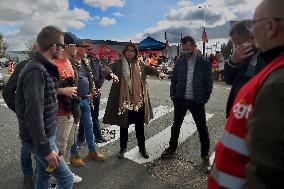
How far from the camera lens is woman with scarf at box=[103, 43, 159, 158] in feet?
17.1

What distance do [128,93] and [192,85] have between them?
1.06 metres

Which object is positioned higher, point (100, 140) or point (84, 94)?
point (84, 94)

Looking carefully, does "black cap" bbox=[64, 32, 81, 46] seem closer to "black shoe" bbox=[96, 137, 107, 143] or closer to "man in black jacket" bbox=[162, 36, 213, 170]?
"man in black jacket" bbox=[162, 36, 213, 170]

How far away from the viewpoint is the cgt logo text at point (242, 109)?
1.37 m

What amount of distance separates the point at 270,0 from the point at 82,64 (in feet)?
13.2

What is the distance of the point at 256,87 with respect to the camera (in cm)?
134

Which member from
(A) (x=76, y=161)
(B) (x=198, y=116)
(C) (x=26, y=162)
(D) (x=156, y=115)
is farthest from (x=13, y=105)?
(D) (x=156, y=115)

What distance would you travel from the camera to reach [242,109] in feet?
4.58

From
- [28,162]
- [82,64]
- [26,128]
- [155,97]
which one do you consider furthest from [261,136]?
[155,97]

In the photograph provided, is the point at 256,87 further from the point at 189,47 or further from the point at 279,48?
the point at 189,47

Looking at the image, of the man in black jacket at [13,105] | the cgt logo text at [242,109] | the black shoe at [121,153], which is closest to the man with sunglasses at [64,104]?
the man in black jacket at [13,105]

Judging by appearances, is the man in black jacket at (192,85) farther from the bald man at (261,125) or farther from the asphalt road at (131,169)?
the bald man at (261,125)

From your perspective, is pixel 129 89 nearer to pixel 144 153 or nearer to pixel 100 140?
pixel 144 153

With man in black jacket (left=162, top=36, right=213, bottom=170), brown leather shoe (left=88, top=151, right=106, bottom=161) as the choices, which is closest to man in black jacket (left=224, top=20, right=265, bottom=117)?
man in black jacket (left=162, top=36, right=213, bottom=170)
